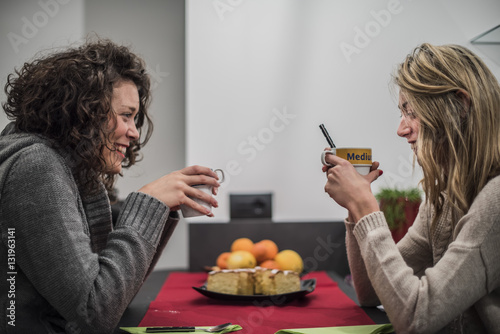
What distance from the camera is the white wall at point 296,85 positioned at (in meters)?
2.37

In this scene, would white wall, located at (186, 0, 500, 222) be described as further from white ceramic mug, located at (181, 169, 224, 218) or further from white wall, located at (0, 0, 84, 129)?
white ceramic mug, located at (181, 169, 224, 218)

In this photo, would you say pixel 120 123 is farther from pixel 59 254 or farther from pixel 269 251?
pixel 269 251

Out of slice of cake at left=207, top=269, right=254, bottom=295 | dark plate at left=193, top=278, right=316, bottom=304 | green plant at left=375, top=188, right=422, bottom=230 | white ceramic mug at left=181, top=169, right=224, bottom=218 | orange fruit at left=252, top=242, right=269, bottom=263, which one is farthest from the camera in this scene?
green plant at left=375, top=188, right=422, bottom=230

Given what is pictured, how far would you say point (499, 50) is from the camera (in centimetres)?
221

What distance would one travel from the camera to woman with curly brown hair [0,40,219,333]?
0.95 m

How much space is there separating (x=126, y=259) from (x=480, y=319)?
0.79m

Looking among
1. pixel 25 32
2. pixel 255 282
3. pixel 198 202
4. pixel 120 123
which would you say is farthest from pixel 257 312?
pixel 25 32

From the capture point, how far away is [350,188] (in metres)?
1.11

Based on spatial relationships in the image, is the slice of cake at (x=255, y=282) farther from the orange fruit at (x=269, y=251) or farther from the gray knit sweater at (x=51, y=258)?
the gray knit sweater at (x=51, y=258)

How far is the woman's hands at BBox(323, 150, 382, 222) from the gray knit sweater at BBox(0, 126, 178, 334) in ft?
1.53

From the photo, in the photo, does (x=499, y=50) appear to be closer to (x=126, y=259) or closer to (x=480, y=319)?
(x=480, y=319)

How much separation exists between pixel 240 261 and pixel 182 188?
2.15ft

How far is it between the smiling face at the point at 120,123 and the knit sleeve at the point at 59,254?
0.61 ft

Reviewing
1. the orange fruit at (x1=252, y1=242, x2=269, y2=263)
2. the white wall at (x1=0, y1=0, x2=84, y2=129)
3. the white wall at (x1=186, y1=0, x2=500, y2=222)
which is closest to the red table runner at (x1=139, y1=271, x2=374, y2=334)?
the orange fruit at (x1=252, y1=242, x2=269, y2=263)
